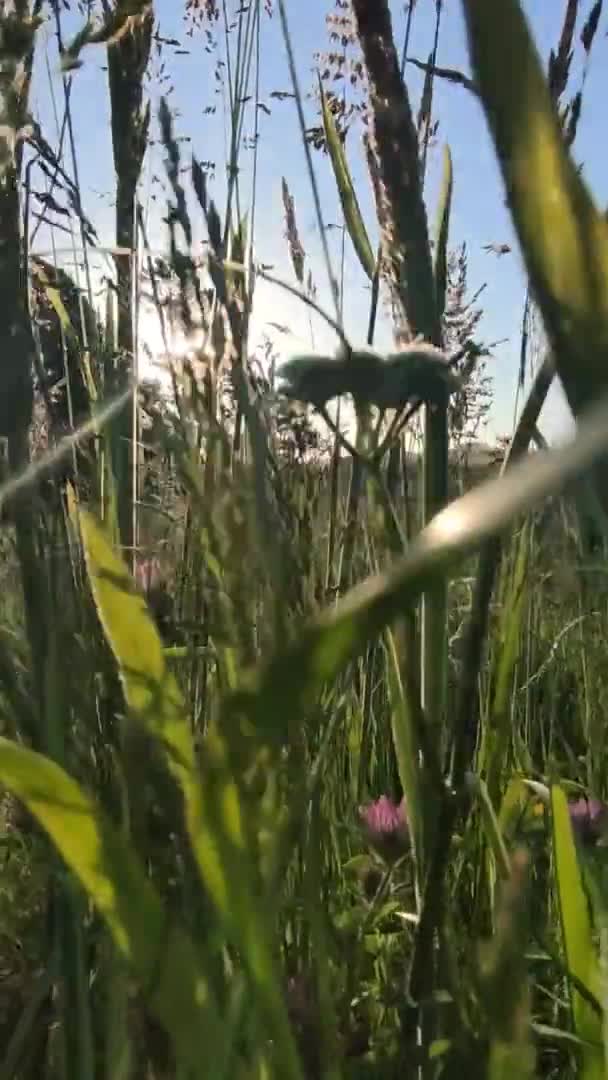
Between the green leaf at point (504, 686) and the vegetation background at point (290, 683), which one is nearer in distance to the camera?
the vegetation background at point (290, 683)

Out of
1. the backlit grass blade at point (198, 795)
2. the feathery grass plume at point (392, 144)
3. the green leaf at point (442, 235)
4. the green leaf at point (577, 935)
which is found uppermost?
the green leaf at point (442, 235)

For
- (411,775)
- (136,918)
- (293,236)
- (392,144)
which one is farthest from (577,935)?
(293,236)

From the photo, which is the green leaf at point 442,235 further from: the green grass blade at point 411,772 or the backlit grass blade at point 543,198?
the backlit grass blade at point 543,198

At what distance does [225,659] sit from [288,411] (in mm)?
143

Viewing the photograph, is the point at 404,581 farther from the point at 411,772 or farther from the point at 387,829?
the point at 387,829

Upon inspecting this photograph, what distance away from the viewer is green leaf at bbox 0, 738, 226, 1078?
0.37m

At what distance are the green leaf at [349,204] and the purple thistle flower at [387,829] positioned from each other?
1.03 ft

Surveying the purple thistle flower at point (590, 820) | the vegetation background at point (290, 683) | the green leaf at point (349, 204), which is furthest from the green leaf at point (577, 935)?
the green leaf at point (349, 204)

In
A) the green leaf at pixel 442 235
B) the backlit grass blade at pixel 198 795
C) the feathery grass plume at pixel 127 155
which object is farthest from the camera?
the feathery grass plume at pixel 127 155

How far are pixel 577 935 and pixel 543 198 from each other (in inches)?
14.7

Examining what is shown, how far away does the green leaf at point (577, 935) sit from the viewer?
1.69ft

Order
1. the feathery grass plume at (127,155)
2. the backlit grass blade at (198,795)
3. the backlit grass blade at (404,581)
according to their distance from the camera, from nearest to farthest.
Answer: the backlit grass blade at (404,581) < the backlit grass blade at (198,795) < the feathery grass plume at (127,155)

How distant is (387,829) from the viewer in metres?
0.70

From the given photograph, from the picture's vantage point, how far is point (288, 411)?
1.69ft
